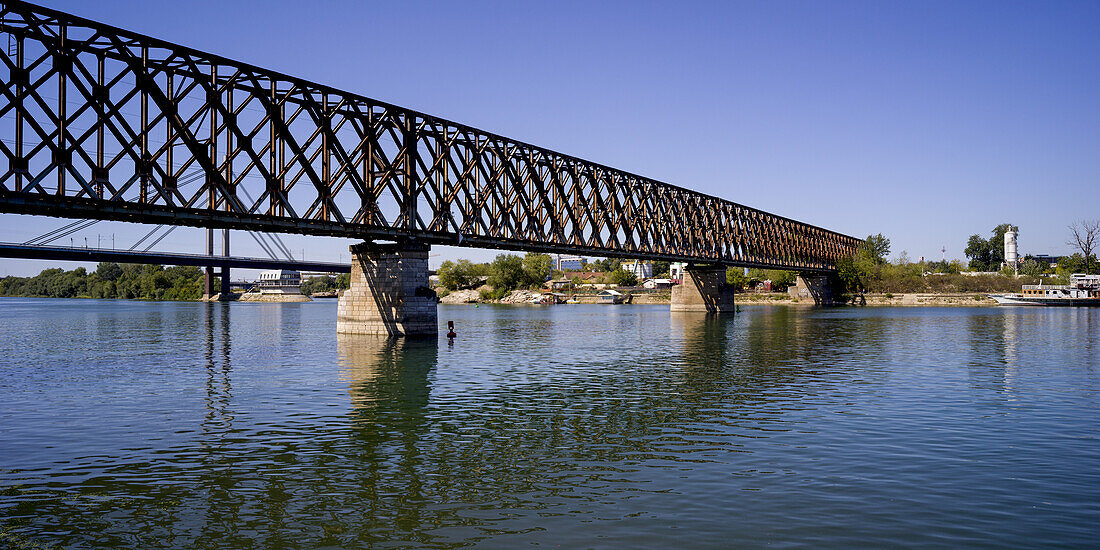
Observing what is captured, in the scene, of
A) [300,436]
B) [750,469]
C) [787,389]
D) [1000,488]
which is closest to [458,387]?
[300,436]

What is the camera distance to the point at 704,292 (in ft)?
458

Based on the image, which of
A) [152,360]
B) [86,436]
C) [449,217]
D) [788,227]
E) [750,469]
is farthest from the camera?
[788,227]

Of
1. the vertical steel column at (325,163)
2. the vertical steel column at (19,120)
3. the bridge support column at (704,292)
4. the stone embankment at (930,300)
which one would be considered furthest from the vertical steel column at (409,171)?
the stone embankment at (930,300)

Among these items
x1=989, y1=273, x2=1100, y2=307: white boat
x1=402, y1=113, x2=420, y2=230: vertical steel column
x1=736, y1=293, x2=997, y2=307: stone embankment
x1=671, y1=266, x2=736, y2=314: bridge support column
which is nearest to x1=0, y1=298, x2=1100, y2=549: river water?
x1=402, y1=113, x2=420, y2=230: vertical steel column

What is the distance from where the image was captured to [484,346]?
61.2 metres

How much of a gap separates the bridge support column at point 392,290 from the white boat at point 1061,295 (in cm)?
15138

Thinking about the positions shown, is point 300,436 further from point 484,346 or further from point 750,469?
point 484,346

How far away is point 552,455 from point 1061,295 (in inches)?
7047

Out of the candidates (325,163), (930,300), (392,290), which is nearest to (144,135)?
(325,163)

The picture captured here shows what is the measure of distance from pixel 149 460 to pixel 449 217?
5578cm

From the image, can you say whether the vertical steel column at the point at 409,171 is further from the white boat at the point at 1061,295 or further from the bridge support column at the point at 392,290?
the white boat at the point at 1061,295

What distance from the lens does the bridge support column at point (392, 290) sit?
6384 centimetres

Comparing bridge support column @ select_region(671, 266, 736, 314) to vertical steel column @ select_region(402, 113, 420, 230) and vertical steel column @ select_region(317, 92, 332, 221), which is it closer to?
vertical steel column @ select_region(402, 113, 420, 230)

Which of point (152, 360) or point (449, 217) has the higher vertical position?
point (449, 217)
